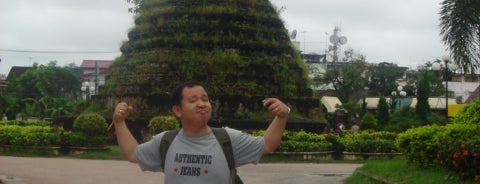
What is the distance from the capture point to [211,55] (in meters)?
21.2

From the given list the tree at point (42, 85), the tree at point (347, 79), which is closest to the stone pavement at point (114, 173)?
the tree at point (42, 85)

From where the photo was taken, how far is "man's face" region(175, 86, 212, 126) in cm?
371

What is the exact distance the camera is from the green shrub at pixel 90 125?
1832 centimetres

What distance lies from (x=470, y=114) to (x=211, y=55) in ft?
35.6

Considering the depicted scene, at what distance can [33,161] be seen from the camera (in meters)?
15.8

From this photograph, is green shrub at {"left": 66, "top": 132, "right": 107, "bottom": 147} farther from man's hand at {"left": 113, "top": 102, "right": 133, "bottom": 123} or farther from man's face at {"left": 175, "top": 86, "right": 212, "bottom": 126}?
man's face at {"left": 175, "top": 86, "right": 212, "bottom": 126}

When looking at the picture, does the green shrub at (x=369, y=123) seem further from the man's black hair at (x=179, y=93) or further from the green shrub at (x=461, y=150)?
the man's black hair at (x=179, y=93)

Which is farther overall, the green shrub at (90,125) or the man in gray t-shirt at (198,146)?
the green shrub at (90,125)

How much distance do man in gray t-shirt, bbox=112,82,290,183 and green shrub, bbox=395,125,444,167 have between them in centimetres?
704

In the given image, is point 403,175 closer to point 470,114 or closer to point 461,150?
point 461,150

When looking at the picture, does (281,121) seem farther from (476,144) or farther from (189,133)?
(476,144)

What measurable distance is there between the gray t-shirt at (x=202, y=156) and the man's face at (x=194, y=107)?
10 cm

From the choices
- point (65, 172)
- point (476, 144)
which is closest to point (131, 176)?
point (65, 172)

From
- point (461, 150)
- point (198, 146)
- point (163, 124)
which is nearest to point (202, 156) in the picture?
point (198, 146)
